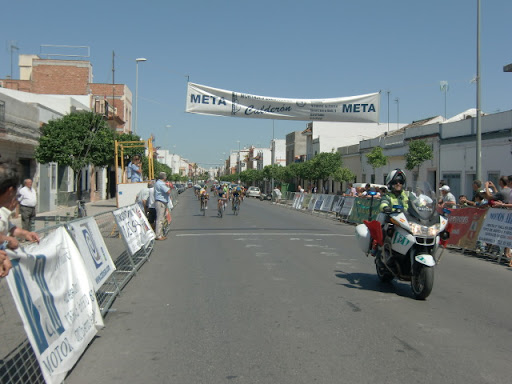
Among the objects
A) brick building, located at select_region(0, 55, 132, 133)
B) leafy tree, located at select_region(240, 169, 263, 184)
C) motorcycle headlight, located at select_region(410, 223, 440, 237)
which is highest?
brick building, located at select_region(0, 55, 132, 133)

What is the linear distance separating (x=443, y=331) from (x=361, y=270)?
12.8ft

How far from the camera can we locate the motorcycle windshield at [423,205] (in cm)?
720

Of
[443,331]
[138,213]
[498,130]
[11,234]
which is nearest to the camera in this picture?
[11,234]

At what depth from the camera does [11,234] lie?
450 cm

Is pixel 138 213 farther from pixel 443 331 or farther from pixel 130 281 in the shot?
pixel 443 331

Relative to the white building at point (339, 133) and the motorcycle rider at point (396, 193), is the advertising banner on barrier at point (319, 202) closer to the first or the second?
the motorcycle rider at point (396, 193)

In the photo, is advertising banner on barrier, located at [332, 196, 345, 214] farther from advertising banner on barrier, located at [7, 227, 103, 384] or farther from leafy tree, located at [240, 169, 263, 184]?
leafy tree, located at [240, 169, 263, 184]

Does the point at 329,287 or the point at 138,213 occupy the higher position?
the point at 138,213

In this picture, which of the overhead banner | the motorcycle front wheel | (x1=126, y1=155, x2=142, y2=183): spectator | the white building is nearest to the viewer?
the motorcycle front wheel

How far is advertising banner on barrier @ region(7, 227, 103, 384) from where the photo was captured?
3727mm

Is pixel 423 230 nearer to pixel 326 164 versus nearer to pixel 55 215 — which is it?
pixel 55 215

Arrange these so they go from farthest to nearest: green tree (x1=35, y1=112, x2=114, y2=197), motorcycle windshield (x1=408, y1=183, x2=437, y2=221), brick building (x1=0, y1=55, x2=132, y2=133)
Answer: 1. brick building (x1=0, y1=55, x2=132, y2=133)
2. green tree (x1=35, y1=112, x2=114, y2=197)
3. motorcycle windshield (x1=408, y1=183, x2=437, y2=221)

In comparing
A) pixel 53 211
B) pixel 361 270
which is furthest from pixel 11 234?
pixel 53 211

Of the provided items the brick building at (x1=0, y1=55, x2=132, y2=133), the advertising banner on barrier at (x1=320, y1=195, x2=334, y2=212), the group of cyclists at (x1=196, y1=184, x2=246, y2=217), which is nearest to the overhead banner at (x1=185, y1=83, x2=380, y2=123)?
the group of cyclists at (x1=196, y1=184, x2=246, y2=217)
